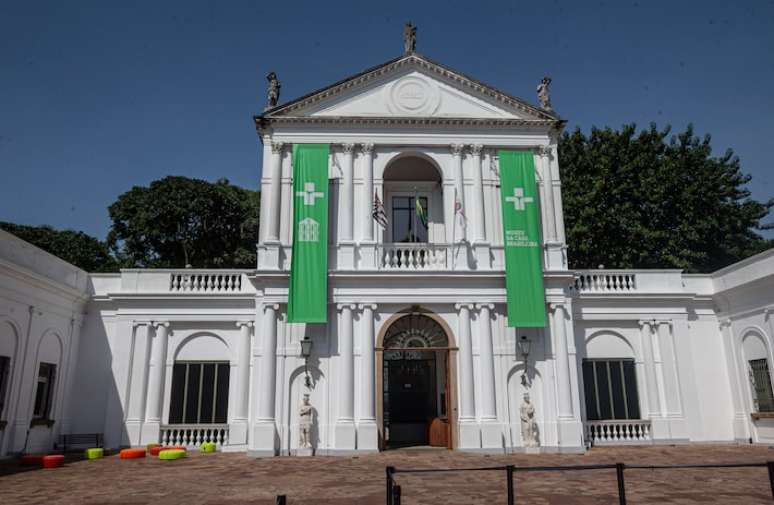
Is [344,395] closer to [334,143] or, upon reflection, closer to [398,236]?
[398,236]

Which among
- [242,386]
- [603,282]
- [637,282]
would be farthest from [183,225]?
[637,282]

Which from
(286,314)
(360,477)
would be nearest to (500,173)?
(286,314)

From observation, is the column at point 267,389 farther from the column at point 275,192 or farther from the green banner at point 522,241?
the green banner at point 522,241

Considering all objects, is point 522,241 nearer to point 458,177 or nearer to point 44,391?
point 458,177

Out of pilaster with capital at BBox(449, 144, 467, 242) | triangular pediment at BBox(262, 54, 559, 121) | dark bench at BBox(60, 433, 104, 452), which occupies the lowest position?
dark bench at BBox(60, 433, 104, 452)

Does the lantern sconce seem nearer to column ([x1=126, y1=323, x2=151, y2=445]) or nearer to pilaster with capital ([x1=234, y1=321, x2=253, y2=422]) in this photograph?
pilaster with capital ([x1=234, y1=321, x2=253, y2=422])

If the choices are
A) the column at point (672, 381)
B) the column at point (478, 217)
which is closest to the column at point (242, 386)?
the column at point (478, 217)

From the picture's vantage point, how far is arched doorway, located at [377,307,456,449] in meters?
17.8

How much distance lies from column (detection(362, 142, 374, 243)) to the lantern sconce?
371cm

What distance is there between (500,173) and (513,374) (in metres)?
6.53

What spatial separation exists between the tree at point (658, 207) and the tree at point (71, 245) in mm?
28680

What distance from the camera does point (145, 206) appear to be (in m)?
34.7

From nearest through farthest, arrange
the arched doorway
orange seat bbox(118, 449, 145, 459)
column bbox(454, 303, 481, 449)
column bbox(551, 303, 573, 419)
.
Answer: orange seat bbox(118, 449, 145, 459) < column bbox(454, 303, 481, 449) < column bbox(551, 303, 573, 419) < the arched doorway

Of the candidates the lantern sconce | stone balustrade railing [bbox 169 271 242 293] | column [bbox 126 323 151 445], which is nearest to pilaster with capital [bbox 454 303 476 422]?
the lantern sconce
